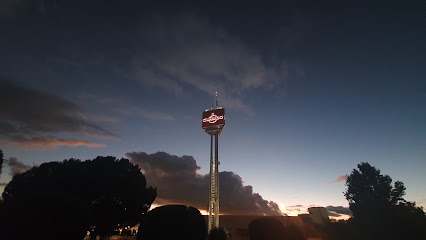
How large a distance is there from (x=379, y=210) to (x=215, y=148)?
141 ft

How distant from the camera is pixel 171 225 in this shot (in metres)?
18.1

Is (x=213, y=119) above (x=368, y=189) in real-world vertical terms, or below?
above

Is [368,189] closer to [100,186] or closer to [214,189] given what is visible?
[214,189]

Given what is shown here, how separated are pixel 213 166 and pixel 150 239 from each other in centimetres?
3185

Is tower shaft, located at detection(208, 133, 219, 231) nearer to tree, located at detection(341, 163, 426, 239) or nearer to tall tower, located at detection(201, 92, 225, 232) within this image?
tall tower, located at detection(201, 92, 225, 232)

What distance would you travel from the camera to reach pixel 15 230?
15.3 metres

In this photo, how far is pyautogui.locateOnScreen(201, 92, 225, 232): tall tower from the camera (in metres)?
46.4

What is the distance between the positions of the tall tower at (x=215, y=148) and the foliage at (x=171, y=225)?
94.5ft

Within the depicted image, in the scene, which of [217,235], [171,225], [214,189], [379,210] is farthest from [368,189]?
[171,225]

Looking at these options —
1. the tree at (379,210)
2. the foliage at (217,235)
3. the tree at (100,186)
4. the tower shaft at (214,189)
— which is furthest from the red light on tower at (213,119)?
the tree at (379,210)

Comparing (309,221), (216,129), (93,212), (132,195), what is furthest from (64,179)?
(309,221)

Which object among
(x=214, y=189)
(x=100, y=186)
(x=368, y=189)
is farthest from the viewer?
(x=368, y=189)

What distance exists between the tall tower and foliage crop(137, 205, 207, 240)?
2879 centimetres

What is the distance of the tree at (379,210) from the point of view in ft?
147
